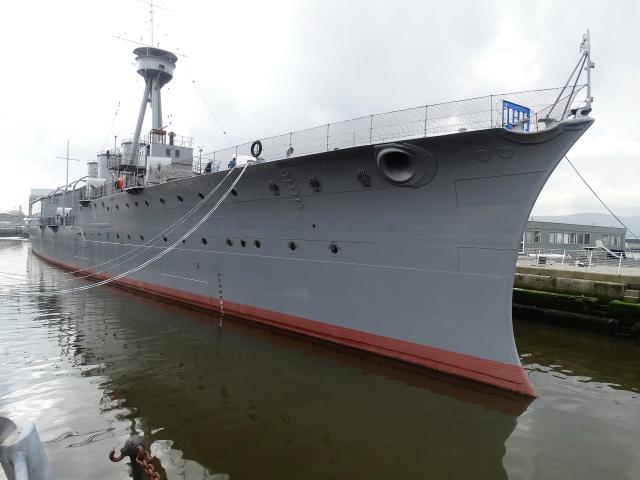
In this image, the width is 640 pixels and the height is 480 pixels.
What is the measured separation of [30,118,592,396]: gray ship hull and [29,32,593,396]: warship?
2cm

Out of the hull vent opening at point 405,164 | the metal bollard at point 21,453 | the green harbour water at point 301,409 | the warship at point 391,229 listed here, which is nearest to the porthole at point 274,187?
the warship at point 391,229

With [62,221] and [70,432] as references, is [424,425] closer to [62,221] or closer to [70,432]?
[70,432]

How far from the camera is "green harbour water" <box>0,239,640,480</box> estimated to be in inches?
187

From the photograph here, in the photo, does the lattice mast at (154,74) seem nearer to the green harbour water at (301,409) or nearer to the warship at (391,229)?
the warship at (391,229)

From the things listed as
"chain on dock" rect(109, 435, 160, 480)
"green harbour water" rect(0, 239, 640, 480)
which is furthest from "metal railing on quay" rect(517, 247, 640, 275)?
"chain on dock" rect(109, 435, 160, 480)

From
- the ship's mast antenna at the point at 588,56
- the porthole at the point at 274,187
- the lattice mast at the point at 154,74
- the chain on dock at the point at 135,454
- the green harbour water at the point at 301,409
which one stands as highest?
the lattice mast at the point at 154,74

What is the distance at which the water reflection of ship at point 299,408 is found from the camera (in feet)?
15.8

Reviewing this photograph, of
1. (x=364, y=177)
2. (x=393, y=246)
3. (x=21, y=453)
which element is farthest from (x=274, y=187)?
(x=21, y=453)

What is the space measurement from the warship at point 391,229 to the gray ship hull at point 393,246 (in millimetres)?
23

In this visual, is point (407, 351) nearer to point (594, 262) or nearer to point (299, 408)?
point (299, 408)

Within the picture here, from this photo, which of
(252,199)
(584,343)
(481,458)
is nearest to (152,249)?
(252,199)

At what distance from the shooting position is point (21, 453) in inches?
87.7

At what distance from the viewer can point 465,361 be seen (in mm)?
7297

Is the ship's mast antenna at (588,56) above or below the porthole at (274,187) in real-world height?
above
